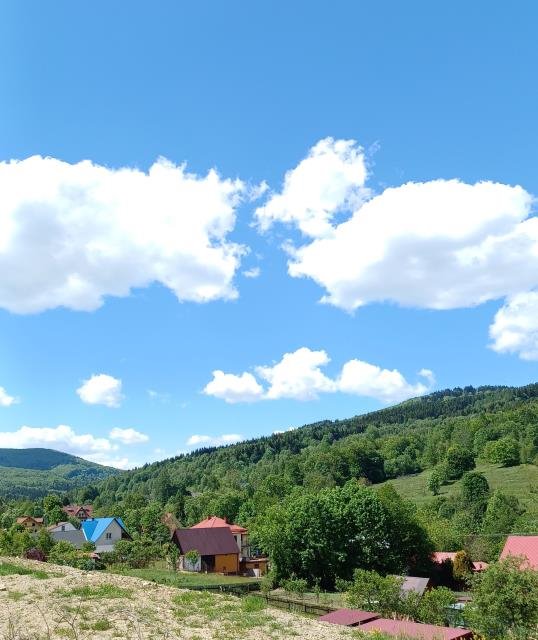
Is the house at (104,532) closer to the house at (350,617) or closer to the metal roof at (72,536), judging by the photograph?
the metal roof at (72,536)

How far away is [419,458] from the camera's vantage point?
142 m

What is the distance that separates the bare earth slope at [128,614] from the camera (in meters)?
11.2

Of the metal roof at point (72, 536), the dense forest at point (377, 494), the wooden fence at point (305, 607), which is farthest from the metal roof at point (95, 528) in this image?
the wooden fence at point (305, 607)

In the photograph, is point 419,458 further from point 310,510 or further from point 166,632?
point 166,632

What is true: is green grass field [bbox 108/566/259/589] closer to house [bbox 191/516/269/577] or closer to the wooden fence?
the wooden fence

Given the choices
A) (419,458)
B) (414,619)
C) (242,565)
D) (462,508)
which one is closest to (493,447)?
(419,458)

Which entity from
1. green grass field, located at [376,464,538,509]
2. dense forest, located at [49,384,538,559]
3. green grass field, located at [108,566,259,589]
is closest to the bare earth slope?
green grass field, located at [108,566,259,589]

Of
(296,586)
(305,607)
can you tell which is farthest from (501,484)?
(305,607)

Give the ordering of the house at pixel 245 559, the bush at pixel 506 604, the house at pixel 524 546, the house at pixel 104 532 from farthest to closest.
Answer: the house at pixel 104 532
the house at pixel 245 559
the house at pixel 524 546
the bush at pixel 506 604

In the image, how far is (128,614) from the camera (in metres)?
12.1

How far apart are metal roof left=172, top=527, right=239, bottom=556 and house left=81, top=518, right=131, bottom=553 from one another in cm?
1388

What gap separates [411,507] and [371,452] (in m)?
89.3

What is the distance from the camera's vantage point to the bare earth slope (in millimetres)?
11234

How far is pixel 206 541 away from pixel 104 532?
1759 cm
